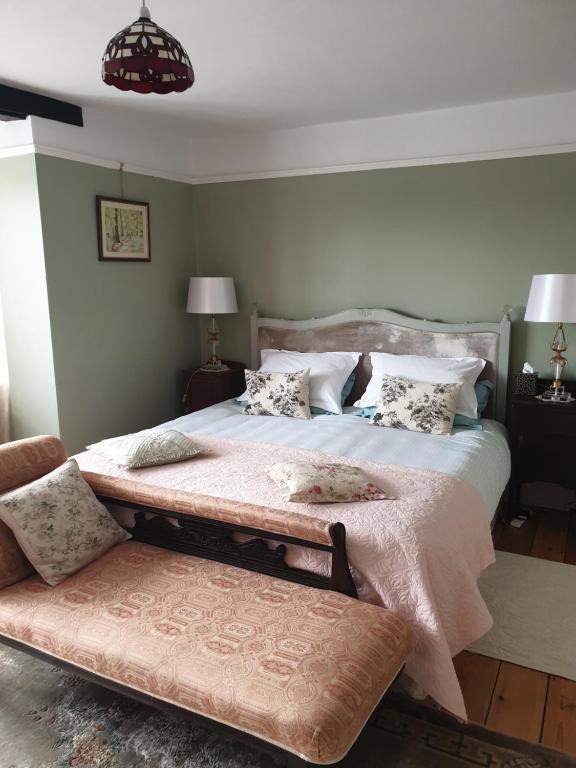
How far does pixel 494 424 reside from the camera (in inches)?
137

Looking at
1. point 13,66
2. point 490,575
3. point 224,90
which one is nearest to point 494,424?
point 490,575

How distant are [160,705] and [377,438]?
69.7 inches

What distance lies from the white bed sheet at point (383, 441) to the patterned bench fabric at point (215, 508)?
840 millimetres

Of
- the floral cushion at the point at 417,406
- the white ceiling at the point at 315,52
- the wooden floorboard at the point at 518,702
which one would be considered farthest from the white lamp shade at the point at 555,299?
the wooden floorboard at the point at 518,702

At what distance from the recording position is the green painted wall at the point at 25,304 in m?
3.36

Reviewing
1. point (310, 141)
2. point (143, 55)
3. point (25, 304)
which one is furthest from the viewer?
point (310, 141)

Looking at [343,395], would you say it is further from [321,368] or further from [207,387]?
[207,387]

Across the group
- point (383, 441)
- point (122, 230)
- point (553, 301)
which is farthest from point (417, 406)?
point (122, 230)

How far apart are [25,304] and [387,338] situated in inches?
87.5

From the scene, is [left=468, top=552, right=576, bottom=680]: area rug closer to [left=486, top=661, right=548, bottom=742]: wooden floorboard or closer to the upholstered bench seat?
[left=486, top=661, right=548, bottom=742]: wooden floorboard

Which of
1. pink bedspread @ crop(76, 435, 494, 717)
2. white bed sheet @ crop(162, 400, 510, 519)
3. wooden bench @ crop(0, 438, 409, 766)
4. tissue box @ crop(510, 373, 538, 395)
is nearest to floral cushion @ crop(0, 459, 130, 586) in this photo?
wooden bench @ crop(0, 438, 409, 766)

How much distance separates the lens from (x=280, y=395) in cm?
362

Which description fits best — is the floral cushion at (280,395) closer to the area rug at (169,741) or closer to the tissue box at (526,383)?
the tissue box at (526,383)

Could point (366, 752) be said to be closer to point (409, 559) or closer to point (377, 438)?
point (409, 559)
